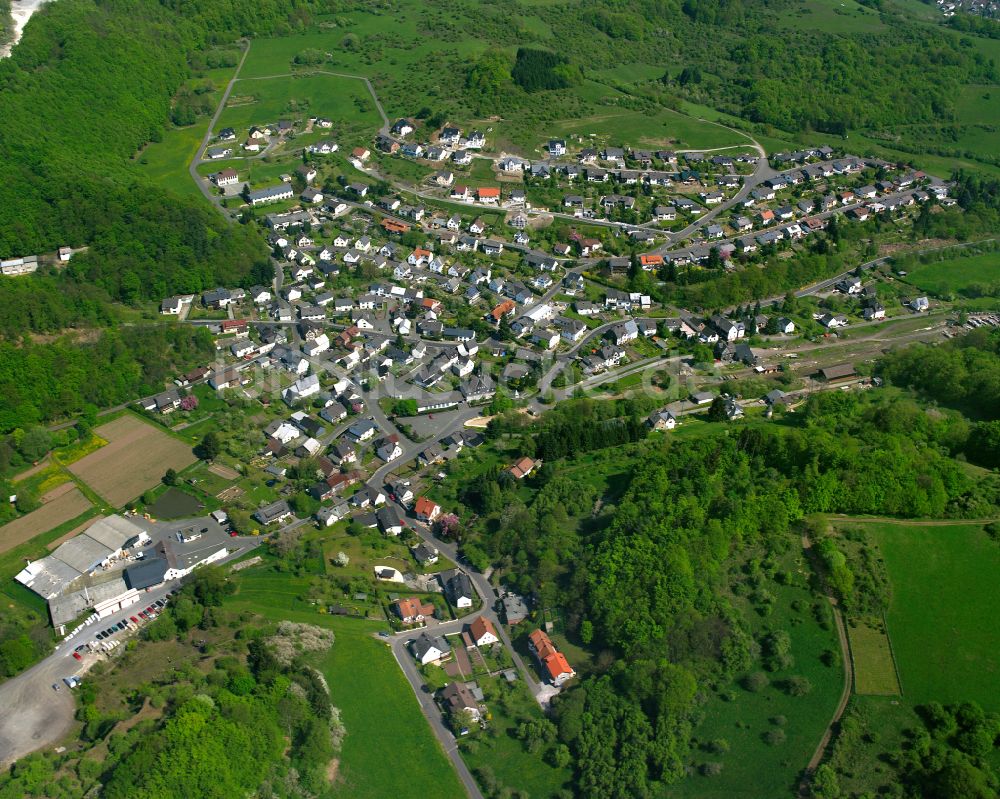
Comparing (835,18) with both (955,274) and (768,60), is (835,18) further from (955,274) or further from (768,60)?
(955,274)

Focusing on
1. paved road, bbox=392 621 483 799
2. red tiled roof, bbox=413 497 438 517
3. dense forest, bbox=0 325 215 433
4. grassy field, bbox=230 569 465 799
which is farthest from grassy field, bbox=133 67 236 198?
paved road, bbox=392 621 483 799

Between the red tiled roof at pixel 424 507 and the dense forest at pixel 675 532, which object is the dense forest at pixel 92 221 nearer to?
the red tiled roof at pixel 424 507

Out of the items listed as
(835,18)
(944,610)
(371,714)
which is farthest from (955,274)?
(835,18)

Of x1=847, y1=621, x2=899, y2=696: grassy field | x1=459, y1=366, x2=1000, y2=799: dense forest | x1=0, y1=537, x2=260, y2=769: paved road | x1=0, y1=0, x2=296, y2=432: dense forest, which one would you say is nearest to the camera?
x1=0, y1=537, x2=260, y2=769: paved road

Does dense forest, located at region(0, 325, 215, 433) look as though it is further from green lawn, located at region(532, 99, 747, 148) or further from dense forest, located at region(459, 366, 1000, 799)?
green lawn, located at region(532, 99, 747, 148)

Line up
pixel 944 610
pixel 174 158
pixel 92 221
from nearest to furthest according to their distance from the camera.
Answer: pixel 944 610 < pixel 92 221 < pixel 174 158

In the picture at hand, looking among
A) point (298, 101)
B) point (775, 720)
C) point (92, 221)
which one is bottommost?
point (775, 720)

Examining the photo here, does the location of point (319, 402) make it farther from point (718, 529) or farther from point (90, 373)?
point (718, 529)
